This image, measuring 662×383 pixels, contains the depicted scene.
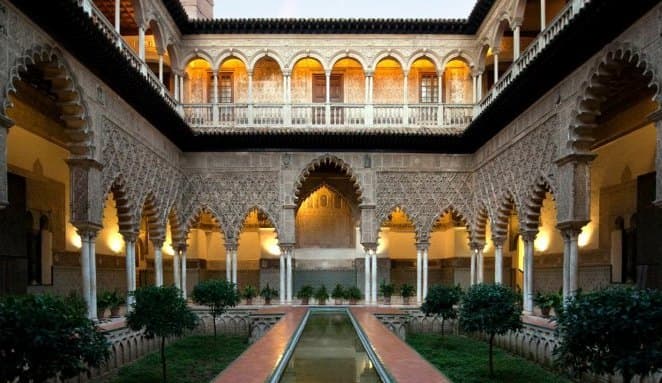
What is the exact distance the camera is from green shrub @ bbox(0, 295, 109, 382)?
5.02 meters

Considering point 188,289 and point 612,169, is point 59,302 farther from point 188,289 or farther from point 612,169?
point 188,289

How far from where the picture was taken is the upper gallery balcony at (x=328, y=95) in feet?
57.1

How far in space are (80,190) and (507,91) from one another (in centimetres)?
863

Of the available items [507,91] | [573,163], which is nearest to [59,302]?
[573,163]

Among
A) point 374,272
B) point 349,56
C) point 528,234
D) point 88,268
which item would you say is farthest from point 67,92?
point 374,272

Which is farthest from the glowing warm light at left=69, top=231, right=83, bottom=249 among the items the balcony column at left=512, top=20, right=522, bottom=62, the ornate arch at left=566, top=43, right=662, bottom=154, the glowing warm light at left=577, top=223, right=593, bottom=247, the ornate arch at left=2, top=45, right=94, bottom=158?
the glowing warm light at left=577, top=223, right=593, bottom=247

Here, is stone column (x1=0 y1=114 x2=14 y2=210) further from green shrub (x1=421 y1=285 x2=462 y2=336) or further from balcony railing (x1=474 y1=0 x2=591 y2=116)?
green shrub (x1=421 y1=285 x2=462 y2=336)

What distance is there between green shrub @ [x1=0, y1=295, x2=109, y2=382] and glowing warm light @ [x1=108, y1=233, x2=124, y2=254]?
11910mm

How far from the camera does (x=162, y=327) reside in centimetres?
866

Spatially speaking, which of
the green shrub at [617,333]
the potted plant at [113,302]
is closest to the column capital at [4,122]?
the potted plant at [113,302]

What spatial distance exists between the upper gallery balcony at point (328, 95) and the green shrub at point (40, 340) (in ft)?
38.6

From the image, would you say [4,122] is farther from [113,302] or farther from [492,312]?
[492,312]

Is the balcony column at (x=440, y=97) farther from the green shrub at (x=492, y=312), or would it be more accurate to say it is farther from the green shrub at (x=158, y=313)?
the green shrub at (x=158, y=313)

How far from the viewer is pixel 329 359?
7852mm
